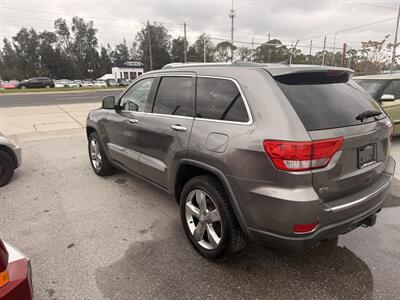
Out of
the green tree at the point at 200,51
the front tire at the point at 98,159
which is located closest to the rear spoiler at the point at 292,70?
the front tire at the point at 98,159

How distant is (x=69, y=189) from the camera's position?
441 cm

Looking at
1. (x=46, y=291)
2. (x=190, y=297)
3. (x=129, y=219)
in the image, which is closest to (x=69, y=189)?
(x=129, y=219)

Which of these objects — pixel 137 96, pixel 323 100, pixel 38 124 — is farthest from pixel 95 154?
pixel 38 124

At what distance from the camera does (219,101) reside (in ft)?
8.28

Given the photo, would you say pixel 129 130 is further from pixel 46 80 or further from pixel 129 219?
pixel 46 80

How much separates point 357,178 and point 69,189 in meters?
3.84

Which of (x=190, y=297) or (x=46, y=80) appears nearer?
(x=190, y=297)

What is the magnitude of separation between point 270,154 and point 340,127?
62 centimetres

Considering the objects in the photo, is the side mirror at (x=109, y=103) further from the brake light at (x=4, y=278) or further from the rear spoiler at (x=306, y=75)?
the brake light at (x=4, y=278)

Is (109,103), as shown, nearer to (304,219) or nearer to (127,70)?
(304,219)

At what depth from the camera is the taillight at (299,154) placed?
1961 millimetres

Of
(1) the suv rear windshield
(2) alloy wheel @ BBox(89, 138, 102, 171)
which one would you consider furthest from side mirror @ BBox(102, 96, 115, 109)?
(1) the suv rear windshield

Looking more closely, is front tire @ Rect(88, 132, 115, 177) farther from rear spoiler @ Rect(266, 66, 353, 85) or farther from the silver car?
rear spoiler @ Rect(266, 66, 353, 85)

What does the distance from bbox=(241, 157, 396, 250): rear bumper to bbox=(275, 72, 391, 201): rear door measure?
3.6 inches
